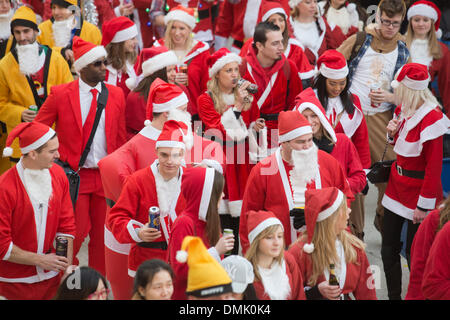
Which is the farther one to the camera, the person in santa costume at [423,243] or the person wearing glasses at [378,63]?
the person wearing glasses at [378,63]

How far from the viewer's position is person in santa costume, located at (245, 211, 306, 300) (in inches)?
→ 175

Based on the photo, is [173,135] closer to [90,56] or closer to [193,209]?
[193,209]

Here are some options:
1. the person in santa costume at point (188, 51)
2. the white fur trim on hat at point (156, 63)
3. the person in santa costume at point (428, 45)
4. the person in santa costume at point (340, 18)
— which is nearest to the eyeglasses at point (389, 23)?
the person in santa costume at point (428, 45)

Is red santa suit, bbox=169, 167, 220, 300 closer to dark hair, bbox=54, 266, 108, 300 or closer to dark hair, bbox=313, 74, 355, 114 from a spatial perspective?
dark hair, bbox=54, 266, 108, 300

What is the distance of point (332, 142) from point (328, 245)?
1.38 metres

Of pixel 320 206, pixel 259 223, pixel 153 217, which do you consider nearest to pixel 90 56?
pixel 153 217

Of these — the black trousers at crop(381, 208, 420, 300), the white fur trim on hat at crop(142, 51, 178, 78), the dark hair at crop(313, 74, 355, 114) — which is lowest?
the black trousers at crop(381, 208, 420, 300)

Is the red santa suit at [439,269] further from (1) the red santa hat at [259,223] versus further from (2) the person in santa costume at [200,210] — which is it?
(2) the person in santa costume at [200,210]

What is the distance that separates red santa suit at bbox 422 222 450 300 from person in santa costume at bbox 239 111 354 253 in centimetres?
110

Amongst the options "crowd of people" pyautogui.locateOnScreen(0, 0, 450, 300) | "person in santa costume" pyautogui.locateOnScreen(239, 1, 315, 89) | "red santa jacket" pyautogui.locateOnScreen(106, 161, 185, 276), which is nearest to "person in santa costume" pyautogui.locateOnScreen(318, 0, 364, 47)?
"crowd of people" pyautogui.locateOnScreen(0, 0, 450, 300)

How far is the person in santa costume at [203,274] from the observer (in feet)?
12.7

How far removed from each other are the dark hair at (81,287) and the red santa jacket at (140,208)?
2.51 ft

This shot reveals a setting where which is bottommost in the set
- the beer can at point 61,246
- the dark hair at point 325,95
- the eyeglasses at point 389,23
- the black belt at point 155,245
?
the beer can at point 61,246

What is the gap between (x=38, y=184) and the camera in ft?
17.1
